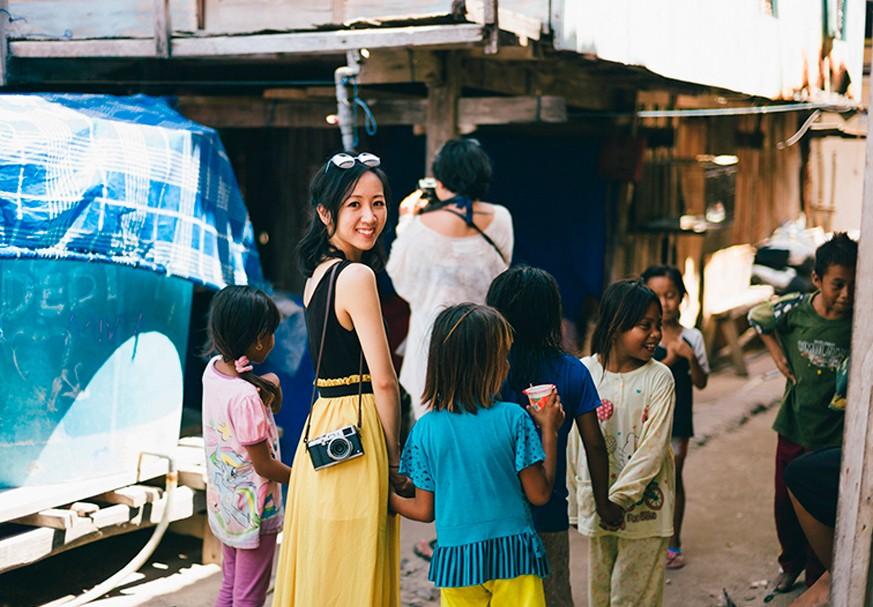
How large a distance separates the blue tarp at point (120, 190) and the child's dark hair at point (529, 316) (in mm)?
2125

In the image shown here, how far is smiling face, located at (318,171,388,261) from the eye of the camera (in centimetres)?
334

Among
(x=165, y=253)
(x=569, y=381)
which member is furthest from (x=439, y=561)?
(x=165, y=253)

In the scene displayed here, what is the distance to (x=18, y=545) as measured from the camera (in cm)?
444

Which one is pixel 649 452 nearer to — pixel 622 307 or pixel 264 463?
pixel 622 307

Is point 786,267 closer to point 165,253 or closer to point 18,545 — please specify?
point 165,253

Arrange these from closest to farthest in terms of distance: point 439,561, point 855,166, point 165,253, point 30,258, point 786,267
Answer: point 439,561 < point 30,258 < point 165,253 < point 786,267 < point 855,166

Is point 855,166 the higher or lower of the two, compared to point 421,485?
higher

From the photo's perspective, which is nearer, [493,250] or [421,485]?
[421,485]

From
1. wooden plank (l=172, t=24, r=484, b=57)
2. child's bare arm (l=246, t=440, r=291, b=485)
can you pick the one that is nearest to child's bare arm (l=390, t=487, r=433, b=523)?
child's bare arm (l=246, t=440, r=291, b=485)

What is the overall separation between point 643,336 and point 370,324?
1150mm

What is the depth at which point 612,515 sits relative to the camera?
3605mm

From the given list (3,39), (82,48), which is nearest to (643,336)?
(82,48)

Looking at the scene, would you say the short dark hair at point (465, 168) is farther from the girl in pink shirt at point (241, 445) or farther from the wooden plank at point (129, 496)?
the wooden plank at point (129, 496)

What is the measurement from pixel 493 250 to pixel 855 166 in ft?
37.3
